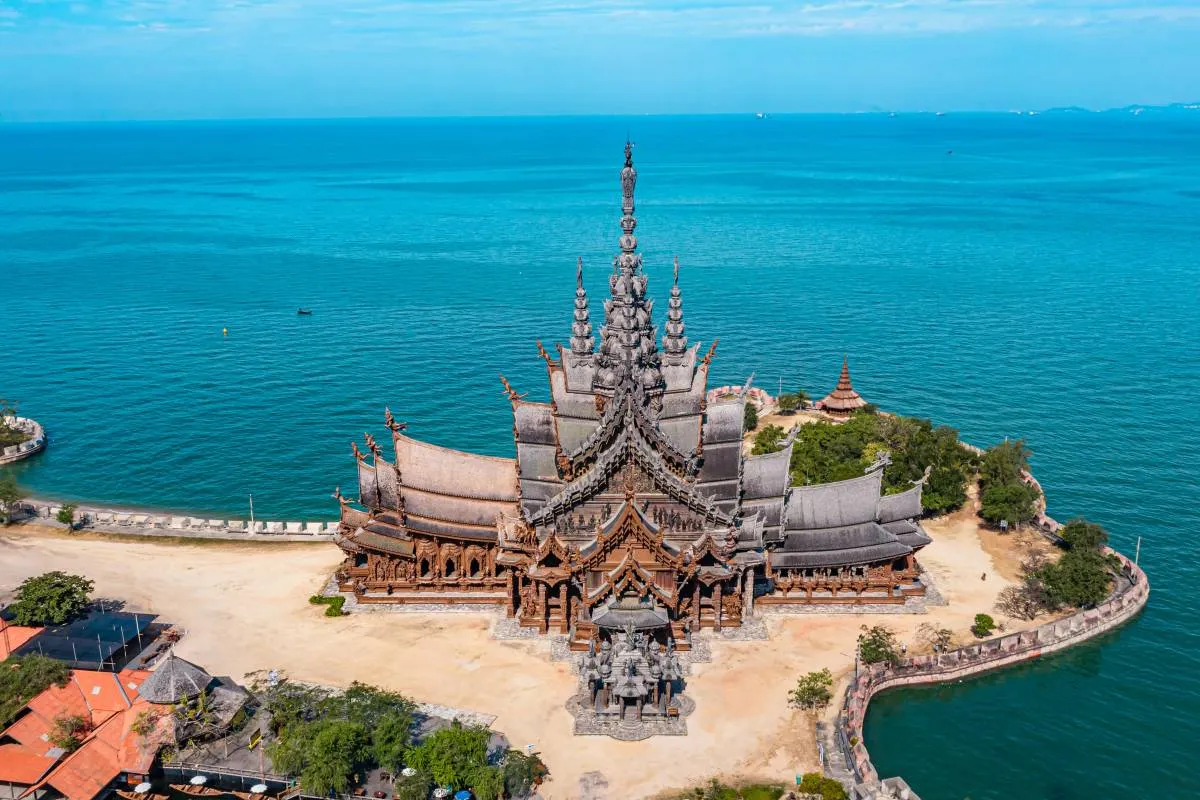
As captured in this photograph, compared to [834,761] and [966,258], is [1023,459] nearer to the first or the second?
[834,761]

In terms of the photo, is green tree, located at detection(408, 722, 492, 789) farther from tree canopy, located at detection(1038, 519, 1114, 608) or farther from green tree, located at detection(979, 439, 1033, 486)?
green tree, located at detection(979, 439, 1033, 486)

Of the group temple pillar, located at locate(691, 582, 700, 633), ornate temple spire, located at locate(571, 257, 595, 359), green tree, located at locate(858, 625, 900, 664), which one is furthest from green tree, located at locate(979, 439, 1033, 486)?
ornate temple spire, located at locate(571, 257, 595, 359)

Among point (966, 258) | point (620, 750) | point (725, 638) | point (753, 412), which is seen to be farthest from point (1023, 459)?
point (966, 258)

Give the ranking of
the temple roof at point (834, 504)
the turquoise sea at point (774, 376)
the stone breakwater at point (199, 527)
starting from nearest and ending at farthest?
the turquoise sea at point (774, 376), the temple roof at point (834, 504), the stone breakwater at point (199, 527)

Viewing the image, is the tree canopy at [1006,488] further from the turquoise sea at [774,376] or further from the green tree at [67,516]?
the green tree at [67,516]

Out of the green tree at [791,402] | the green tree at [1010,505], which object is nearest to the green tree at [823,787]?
the green tree at [1010,505]
